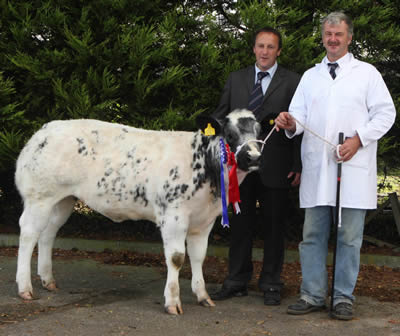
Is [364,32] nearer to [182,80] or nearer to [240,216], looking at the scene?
[182,80]

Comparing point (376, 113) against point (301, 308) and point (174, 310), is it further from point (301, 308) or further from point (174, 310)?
point (174, 310)

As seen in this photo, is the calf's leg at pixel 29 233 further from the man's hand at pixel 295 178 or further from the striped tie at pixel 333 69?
the striped tie at pixel 333 69

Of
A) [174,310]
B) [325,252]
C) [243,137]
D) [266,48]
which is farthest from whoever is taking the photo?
[266,48]

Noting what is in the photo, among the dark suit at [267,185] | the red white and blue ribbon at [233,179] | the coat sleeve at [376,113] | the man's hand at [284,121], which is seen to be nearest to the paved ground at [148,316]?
the dark suit at [267,185]

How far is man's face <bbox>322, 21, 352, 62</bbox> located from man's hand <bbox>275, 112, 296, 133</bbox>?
0.64 m

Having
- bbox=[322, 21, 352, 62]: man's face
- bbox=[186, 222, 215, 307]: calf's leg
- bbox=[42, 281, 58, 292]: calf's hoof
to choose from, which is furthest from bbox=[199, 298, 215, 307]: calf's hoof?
bbox=[322, 21, 352, 62]: man's face

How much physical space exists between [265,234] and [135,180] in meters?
1.36

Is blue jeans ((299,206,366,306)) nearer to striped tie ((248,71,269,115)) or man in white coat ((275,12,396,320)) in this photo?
man in white coat ((275,12,396,320))

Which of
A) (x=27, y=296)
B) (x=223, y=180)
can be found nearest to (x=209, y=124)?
(x=223, y=180)

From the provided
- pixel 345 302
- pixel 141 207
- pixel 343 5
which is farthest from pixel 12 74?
pixel 345 302

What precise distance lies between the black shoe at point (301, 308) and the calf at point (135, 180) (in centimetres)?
77

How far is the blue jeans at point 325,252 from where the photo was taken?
5230 millimetres

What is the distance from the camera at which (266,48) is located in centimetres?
572

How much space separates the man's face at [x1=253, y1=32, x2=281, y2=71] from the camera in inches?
225
